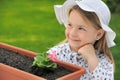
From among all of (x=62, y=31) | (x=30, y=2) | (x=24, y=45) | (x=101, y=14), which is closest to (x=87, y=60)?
(x=101, y=14)

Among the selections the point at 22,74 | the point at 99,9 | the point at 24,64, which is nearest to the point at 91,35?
the point at 99,9

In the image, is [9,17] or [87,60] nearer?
[87,60]

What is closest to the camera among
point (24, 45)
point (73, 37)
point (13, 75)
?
point (13, 75)

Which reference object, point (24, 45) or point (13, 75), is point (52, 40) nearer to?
point (24, 45)

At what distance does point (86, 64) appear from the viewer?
2619 millimetres

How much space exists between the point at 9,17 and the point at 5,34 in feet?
3.48

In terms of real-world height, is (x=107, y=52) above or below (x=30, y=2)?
above

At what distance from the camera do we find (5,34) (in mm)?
6305

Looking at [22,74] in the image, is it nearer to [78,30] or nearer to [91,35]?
[78,30]

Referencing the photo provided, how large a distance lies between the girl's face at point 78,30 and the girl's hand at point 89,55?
3cm

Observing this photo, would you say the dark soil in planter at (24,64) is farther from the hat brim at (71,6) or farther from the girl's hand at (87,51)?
the hat brim at (71,6)

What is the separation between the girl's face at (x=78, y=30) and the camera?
2.48 meters

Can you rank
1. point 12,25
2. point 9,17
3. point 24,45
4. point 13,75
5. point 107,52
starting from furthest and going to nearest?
point 9,17 → point 12,25 → point 24,45 → point 107,52 → point 13,75

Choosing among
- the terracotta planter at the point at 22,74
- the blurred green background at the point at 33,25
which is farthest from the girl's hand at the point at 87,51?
the blurred green background at the point at 33,25
